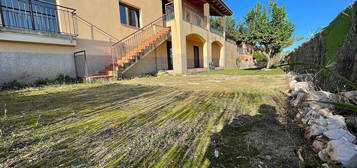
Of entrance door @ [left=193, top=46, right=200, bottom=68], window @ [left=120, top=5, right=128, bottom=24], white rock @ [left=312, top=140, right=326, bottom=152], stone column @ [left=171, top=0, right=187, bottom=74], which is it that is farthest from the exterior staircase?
white rock @ [left=312, top=140, right=326, bottom=152]

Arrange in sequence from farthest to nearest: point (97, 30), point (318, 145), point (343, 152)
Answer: point (97, 30), point (318, 145), point (343, 152)

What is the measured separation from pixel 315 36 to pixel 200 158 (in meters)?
5.15

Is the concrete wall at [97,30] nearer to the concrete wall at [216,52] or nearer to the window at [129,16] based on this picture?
the window at [129,16]

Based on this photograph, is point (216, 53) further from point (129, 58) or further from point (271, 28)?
point (129, 58)

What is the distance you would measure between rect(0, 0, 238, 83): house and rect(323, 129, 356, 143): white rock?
758 cm

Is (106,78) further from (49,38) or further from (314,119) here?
(314,119)

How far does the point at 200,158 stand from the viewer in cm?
134

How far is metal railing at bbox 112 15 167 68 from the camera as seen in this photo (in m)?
8.85

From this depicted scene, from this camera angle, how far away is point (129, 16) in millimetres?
10039

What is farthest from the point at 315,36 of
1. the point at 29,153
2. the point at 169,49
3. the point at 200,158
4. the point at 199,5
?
the point at 199,5

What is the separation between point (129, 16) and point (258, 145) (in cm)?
Result: 1048

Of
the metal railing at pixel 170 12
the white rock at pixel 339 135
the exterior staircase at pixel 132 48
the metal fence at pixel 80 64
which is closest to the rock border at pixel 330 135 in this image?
the white rock at pixel 339 135

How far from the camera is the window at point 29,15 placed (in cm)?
545

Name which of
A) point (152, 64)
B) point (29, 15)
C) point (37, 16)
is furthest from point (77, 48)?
point (152, 64)
